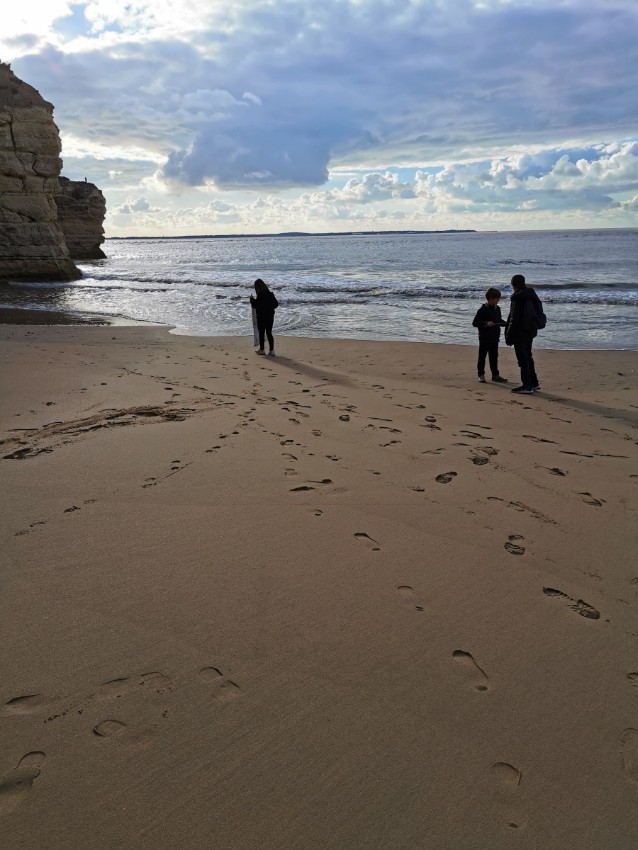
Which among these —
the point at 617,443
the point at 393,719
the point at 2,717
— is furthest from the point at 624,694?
the point at 617,443

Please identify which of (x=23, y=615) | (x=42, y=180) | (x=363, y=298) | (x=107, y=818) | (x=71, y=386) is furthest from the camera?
(x=42, y=180)

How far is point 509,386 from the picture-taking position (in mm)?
8750

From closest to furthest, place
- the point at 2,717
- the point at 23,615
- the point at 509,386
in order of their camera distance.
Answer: the point at 2,717, the point at 23,615, the point at 509,386

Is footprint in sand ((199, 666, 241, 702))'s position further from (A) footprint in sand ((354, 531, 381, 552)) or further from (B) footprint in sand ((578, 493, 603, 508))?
(B) footprint in sand ((578, 493, 603, 508))

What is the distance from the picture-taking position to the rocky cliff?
27.0m

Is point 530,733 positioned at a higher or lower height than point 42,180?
lower

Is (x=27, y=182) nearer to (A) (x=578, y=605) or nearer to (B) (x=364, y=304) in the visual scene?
(B) (x=364, y=304)

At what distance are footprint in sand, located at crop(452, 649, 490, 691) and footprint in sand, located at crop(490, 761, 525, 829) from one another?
37 cm

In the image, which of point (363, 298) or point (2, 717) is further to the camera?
point (363, 298)

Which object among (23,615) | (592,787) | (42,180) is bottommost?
(592,787)

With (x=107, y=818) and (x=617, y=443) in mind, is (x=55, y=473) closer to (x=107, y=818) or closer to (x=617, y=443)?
(x=107, y=818)

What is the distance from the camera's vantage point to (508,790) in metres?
1.90

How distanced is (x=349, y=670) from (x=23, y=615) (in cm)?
155

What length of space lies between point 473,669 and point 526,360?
21.5ft
